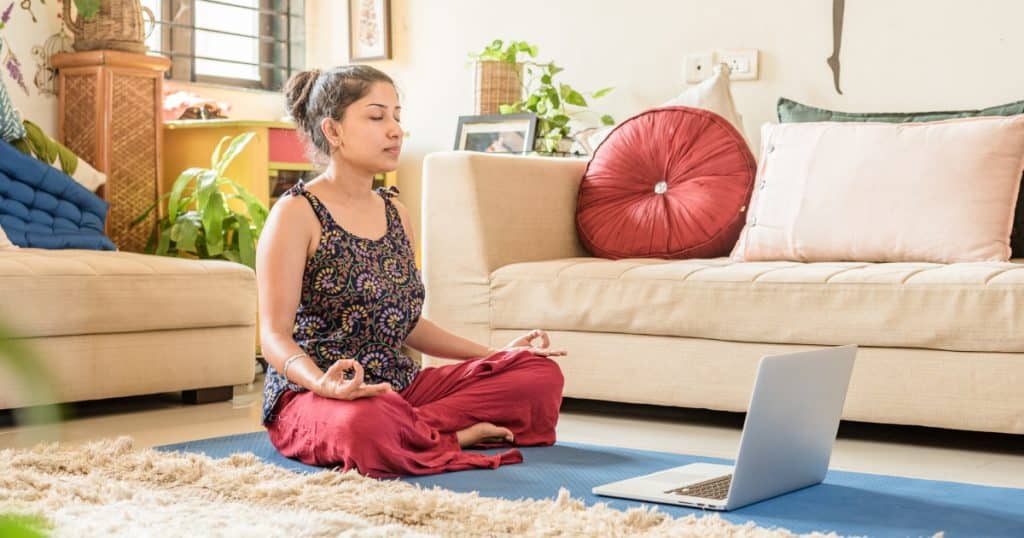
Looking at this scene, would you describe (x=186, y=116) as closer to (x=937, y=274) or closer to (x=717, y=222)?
(x=717, y=222)

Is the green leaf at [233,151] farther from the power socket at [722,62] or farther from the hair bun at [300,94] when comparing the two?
the hair bun at [300,94]

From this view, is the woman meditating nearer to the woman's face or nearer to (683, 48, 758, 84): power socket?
the woman's face

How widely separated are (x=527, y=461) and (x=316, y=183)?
0.68 m

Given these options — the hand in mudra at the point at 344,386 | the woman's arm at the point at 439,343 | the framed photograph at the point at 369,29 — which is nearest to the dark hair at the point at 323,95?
the woman's arm at the point at 439,343

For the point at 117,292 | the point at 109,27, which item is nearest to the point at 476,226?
the point at 117,292

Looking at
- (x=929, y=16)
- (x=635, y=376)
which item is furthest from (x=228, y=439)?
(x=929, y=16)

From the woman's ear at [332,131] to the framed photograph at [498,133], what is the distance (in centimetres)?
184

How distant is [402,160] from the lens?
4902 millimetres

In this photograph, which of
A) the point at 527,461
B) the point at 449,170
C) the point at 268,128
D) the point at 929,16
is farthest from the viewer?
the point at 268,128

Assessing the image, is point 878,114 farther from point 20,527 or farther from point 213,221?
point 20,527

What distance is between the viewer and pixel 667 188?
11.1ft

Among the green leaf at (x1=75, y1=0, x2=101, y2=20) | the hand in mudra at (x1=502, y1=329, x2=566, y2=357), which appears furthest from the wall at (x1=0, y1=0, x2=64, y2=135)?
the hand in mudra at (x1=502, y1=329, x2=566, y2=357)

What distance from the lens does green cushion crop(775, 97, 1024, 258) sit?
9.69 ft

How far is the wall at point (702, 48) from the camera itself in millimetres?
3484
